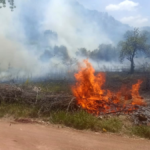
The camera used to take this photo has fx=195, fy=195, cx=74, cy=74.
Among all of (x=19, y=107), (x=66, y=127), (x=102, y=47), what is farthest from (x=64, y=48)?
(x=66, y=127)

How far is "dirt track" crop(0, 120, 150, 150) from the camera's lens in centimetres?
460

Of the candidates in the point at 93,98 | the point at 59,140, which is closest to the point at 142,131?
the point at 93,98

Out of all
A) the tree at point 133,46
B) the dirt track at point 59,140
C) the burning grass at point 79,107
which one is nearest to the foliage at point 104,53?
the tree at point 133,46

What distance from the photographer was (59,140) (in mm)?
5164

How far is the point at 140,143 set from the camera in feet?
17.8

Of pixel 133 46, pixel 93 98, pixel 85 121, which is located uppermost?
pixel 133 46

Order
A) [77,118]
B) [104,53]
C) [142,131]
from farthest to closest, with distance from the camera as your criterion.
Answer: [104,53]
[77,118]
[142,131]

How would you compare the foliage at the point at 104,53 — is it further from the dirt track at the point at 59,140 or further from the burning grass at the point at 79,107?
the dirt track at the point at 59,140

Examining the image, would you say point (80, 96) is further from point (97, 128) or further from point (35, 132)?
point (35, 132)

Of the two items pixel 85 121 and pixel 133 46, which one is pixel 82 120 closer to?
pixel 85 121

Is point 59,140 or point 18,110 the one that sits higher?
point 18,110

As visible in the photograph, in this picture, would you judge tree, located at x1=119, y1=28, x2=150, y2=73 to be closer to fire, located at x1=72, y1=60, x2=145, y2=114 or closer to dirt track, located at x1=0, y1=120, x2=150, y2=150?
fire, located at x1=72, y1=60, x2=145, y2=114

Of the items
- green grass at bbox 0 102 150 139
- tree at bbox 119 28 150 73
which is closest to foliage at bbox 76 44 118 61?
tree at bbox 119 28 150 73

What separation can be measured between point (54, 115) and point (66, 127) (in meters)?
0.95
